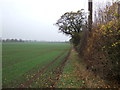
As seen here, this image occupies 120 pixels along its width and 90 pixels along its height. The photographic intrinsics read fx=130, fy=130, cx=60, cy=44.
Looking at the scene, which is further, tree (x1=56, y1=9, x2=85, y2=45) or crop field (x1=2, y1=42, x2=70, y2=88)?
tree (x1=56, y1=9, x2=85, y2=45)

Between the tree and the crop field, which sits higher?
the tree

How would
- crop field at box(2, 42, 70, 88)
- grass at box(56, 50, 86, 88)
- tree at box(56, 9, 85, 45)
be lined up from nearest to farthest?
grass at box(56, 50, 86, 88)
crop field at box(2, 42, 70, 88)
tree at box(56, 9, 85, 45)

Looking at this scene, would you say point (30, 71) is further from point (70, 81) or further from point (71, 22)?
point (71, 22)

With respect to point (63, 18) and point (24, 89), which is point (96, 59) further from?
point (63, 18)

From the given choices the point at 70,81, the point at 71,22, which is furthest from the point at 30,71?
the point at 71,22

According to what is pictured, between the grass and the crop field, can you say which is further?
the crop field

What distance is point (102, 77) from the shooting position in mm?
7207

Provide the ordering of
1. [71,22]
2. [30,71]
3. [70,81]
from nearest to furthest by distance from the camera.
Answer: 1. [70,81]
2. [30,71]
3. [71,22]

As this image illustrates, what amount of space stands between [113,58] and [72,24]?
62.0 ft

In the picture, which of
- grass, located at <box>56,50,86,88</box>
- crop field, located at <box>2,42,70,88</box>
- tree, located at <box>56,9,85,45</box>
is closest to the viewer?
grass, located at <box>56,50,86,88</box>

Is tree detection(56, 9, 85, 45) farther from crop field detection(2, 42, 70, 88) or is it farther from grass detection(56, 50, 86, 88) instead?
grass detection(56, 50, 86, 88)

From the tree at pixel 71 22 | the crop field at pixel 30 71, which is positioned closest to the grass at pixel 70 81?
the crop field at pixel 30 71

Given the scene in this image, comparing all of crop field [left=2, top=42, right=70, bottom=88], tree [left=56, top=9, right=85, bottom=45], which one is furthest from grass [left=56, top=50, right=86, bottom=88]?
tree [left=56, top=9, right=85, bottom=45]

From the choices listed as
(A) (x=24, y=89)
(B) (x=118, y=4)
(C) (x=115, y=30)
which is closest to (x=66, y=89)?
(A) (x=24, y=89)
